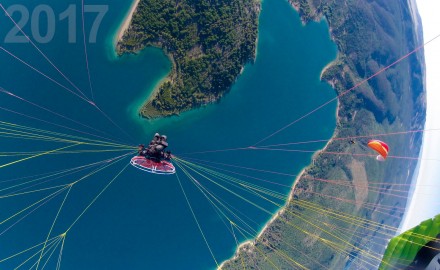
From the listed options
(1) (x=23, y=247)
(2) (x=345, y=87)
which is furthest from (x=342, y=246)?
(1) (x=23, y=247)

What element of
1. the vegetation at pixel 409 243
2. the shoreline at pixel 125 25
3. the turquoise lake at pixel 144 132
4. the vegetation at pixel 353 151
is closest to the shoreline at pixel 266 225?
the vegetation at pixel 353 151

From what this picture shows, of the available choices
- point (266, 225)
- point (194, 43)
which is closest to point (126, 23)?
point (194, 43)

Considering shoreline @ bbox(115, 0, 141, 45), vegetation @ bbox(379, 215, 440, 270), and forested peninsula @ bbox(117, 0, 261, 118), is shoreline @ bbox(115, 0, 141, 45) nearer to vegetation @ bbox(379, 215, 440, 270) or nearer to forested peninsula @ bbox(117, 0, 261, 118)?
forested peninsula @ bbox(117, 0, 261, 118)

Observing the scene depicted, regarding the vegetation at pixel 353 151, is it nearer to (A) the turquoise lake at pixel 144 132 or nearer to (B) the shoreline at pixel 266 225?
(B) the shoreline at pixel 266 225

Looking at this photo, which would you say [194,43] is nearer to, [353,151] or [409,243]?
[353,151]

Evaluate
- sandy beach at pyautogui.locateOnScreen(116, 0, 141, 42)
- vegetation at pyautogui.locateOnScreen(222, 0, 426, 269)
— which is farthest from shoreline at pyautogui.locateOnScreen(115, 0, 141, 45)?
vegetation at pyautogui.locateOnScreen(222, 0, 426, 269)

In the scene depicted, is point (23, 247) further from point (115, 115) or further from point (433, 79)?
point (433, 79)
